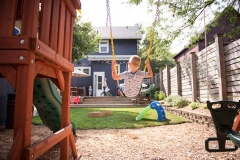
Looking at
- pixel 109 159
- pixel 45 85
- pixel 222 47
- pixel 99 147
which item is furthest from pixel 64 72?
pixel 222 47

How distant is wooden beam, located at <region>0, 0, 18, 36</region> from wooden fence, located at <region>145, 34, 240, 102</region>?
2676mm

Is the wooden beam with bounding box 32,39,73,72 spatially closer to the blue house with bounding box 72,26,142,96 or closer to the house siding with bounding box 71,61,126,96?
the blue house with bounding box 72,26,142,96

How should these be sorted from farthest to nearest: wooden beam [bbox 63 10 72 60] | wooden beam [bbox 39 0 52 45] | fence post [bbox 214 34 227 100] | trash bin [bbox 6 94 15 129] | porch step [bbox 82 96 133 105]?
porch step [bbox 82 96 133 105]
fence post [bbox 214 34 227 100]
trash bin [bbox 6 94 15 129]
wooden beam [bbox 63 10 72 60]
wooden beam [bbox 39 0 52 45]

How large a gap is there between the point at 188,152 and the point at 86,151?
1757 mm

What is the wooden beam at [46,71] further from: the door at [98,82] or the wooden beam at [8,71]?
the door at [98,82]

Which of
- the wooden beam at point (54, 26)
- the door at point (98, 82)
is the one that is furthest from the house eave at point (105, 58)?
the wooden beam at point (54, 26)

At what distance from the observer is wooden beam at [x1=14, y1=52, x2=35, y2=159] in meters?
1.19

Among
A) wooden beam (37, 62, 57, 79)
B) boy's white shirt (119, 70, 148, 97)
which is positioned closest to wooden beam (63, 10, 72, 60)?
wooden beam (37, 62, 57, 79)

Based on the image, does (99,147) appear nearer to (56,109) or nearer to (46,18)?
(56,109)

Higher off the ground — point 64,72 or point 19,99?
point 64,72

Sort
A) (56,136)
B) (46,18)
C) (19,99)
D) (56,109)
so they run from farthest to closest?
(56,109)
(56,136)
(46,18)
(19,99)

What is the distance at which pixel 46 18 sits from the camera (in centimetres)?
164

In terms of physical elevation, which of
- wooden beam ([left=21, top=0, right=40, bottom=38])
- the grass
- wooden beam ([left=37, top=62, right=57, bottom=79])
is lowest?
the grass

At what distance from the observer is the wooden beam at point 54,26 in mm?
1750
